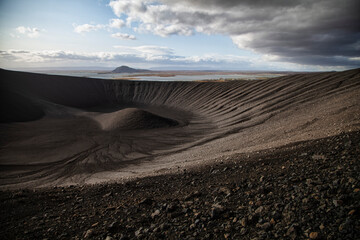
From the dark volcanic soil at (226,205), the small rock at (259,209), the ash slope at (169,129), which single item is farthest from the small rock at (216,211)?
the ash slope at (169,129)

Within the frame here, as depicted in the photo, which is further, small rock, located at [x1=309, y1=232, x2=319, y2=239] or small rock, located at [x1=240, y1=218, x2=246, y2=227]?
small rock, located at [x1=240, y1=218, x2=246, y2=227]

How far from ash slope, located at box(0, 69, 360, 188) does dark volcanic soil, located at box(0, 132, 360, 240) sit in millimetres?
3460

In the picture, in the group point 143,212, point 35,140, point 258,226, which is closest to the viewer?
point 258,226

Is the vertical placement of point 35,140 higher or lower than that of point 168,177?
lower

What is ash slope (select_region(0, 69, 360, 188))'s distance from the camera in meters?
→ 11.8

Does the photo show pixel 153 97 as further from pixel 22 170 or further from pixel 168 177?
pixel 168 177

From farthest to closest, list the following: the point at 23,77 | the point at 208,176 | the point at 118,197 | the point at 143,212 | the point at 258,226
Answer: the point at 23,77 → the point at 208,176 → the point at 118,197 → the point at 143,212 → the point at 258,226

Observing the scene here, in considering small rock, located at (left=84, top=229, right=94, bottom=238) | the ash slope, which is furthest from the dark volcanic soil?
the ash slope

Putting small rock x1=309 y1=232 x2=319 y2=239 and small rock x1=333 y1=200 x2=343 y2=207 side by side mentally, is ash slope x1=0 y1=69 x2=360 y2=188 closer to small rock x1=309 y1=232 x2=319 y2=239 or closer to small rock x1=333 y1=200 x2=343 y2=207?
small rock x1=333 y1=200 x2=343 y2=207

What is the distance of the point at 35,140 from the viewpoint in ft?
60.5

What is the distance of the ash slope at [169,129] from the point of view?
11797mm

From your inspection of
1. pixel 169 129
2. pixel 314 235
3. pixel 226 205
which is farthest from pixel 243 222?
pixel 169 129

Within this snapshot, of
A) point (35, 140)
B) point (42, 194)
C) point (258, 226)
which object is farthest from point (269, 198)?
point (35, 140)

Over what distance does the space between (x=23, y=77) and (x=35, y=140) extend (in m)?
32.0
